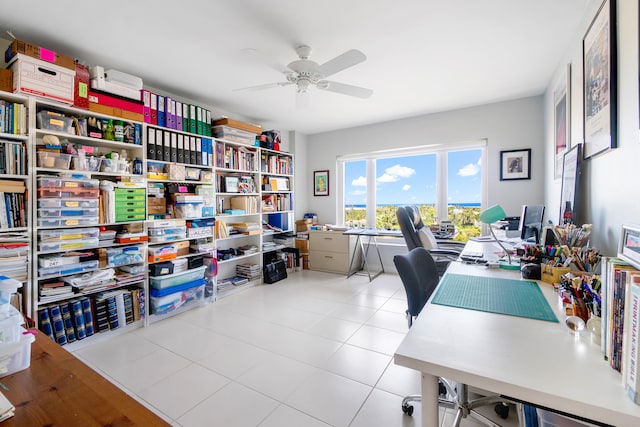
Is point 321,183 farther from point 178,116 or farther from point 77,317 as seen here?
point 77,317

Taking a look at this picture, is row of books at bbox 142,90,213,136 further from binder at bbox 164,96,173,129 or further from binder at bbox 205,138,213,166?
binder at bbox 205,138,213,166

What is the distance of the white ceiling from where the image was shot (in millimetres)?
1827

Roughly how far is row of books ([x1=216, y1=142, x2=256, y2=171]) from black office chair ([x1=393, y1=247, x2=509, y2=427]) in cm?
275

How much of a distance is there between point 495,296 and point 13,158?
3.18 m

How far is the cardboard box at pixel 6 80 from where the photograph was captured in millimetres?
1970

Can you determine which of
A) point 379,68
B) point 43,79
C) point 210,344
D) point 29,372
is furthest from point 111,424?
point 379,68

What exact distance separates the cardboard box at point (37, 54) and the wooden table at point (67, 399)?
7.41 ft

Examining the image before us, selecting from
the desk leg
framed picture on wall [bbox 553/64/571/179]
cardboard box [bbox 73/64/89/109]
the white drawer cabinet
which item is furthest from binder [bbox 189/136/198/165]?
framed picture on wall [bbox 553/64/571/179]

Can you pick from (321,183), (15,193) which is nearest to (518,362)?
(15,193)

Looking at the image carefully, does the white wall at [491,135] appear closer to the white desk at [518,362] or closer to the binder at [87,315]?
the white desk at [518,362]

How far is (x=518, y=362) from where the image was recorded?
2.45 ft

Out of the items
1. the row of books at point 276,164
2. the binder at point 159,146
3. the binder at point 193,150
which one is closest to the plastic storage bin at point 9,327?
the binder at point 159,146

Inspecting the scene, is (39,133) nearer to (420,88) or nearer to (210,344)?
(210,344)

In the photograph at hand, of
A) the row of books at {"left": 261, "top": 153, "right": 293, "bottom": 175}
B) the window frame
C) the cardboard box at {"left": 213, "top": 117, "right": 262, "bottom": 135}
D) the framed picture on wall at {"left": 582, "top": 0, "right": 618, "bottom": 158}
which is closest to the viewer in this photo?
the framed picture on wall at {"left": 582, "top": 0, "right": 618, "bottom": 158}
